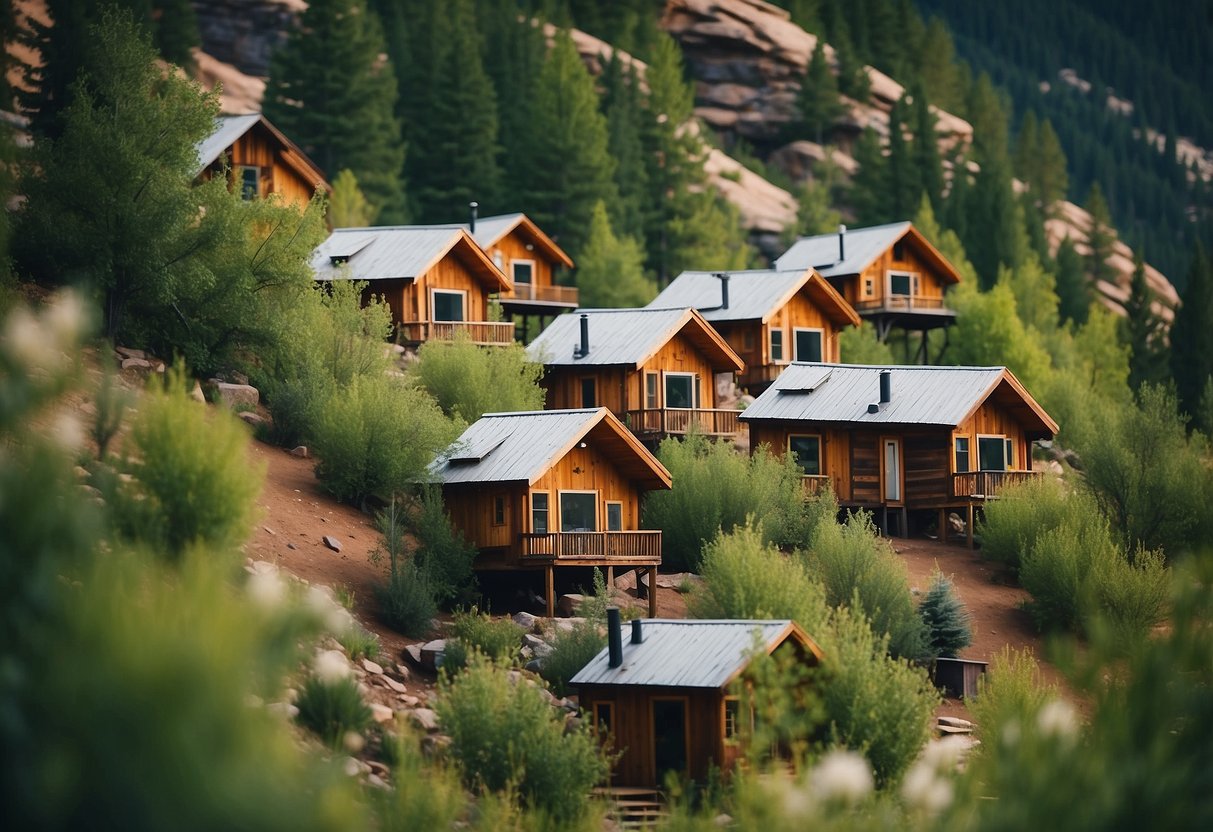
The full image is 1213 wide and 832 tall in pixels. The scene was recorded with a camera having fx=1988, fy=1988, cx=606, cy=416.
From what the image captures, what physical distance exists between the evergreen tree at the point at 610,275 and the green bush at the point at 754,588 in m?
37.1

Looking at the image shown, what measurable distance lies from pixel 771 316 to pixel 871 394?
27.6 feet

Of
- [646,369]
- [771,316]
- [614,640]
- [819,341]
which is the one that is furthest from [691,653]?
[819,341]

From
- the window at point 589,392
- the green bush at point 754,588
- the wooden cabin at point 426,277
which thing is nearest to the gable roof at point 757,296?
the wooden cabin at point 426,277

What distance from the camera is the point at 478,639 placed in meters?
42.2

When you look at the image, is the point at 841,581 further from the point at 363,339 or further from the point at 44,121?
the point at 44,121

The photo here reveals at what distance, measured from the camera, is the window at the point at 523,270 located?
2817 inches

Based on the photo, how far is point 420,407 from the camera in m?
51.0

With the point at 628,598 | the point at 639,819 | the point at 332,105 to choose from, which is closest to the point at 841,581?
the point at 628,598

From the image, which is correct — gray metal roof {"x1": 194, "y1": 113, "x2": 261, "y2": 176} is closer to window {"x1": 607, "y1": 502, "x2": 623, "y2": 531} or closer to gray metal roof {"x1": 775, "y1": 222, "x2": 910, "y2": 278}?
window {"x1": 607, "y1": 502, "x2": 623, "y2": 531}

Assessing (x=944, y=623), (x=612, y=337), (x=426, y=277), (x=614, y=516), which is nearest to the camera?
(x=944, y=623)

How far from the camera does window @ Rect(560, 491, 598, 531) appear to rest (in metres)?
47.2

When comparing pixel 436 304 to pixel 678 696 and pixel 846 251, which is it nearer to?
pixel 846 251

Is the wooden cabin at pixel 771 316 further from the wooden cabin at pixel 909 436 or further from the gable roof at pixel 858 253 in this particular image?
the wooden cabin at pixel 909 436

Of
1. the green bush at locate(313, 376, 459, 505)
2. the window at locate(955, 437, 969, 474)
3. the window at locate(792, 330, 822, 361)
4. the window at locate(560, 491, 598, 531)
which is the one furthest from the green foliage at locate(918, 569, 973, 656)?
the window at locate(792, 330, 822, 361)
